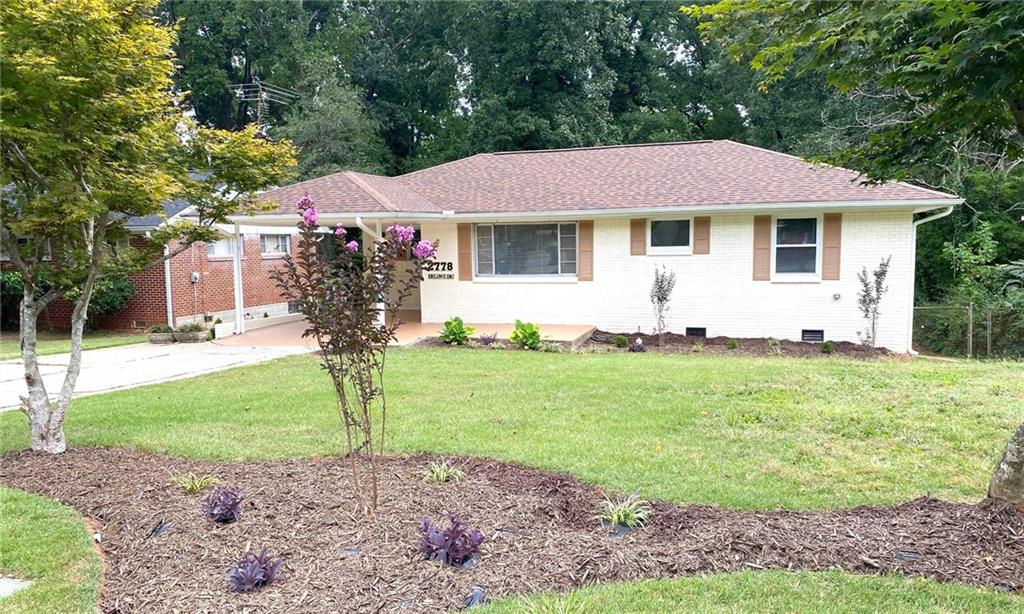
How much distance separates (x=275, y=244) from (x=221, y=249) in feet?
7.65

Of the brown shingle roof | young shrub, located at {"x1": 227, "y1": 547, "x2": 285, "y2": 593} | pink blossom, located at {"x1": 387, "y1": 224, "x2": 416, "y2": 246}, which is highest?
the brown shingle roof

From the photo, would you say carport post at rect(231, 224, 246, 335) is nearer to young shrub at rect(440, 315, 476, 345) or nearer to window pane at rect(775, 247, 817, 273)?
young shrub at rect(440, 315, 476, 345)

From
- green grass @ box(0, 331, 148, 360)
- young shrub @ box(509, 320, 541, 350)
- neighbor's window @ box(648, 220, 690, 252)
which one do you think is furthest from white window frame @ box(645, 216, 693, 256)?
green grass @ box(0, 331, 148, 360)

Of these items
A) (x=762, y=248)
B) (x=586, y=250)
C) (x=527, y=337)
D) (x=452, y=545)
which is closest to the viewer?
(x=452, y=545)

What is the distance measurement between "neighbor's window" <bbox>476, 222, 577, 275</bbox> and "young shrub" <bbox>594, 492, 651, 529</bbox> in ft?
35.7

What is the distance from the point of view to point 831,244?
42.8 ft

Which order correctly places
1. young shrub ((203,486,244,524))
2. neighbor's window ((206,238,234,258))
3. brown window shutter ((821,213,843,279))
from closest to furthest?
1. young shrub ((203,486,244,524))
2. brown window shutter ((821,213,843,279))
3. neighbor's window ((206,238,234,258))

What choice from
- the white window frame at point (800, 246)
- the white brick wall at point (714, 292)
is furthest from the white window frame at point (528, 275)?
the white window frame at point (800, 246)

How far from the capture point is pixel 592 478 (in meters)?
4.83

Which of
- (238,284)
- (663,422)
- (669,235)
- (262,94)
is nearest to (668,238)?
(669,235)

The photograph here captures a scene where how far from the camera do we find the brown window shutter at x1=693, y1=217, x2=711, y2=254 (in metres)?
13.7

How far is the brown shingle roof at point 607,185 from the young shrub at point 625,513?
9.97m

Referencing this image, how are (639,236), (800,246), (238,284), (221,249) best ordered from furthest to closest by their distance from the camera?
(221,249), (238,284), (639,236), (800,246)

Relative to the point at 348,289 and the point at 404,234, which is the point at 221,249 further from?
the point at 404,234
